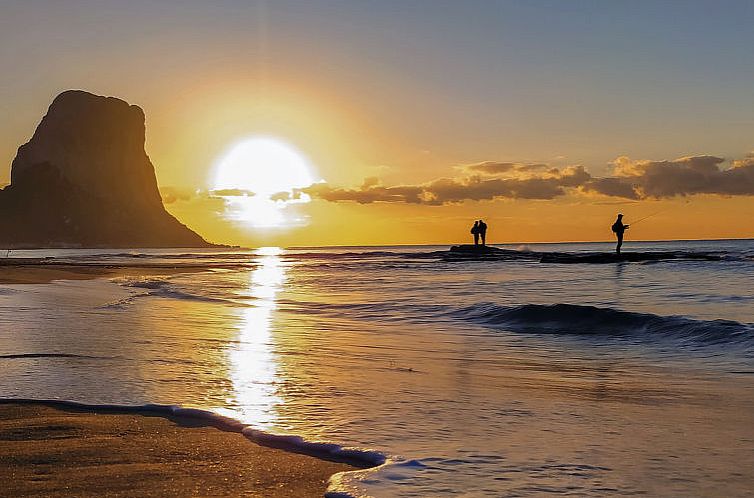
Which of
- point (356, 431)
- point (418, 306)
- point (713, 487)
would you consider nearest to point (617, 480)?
point (713, 487)

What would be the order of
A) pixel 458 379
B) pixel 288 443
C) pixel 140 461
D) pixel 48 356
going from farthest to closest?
pixel 48 356 < pixel 458 379 < pixel 288 443 < pixel 140 461

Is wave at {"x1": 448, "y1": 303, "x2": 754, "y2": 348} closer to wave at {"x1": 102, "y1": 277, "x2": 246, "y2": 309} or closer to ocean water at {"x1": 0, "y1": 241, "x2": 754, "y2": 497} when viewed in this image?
ocean water at {"x1": 0, "y1": 241, "x2": 754, "y2": 497}

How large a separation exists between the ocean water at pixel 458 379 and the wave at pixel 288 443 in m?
0.06

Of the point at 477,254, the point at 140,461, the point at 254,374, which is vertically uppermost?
the point at 477,254

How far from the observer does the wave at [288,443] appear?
4426mm

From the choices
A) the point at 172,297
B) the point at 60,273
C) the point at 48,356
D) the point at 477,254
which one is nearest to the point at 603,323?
the point at 48,356

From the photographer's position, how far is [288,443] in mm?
5344

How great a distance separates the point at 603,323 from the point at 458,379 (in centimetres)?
708

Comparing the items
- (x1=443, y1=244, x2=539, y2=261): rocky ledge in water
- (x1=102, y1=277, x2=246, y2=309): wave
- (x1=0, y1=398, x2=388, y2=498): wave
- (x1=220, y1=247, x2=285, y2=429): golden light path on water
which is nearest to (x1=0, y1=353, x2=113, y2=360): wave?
(x1=220, y1=247, x2=285, y2=429): golden light path on water

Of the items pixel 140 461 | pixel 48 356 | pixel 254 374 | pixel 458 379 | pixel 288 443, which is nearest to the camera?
pixel 140 461

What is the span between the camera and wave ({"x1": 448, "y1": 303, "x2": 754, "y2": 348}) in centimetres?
1177

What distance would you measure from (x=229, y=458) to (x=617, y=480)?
260 centimetres

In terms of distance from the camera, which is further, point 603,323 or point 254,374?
point 603,323

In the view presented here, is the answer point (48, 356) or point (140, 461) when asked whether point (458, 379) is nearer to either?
Answer: point (140, 461)
